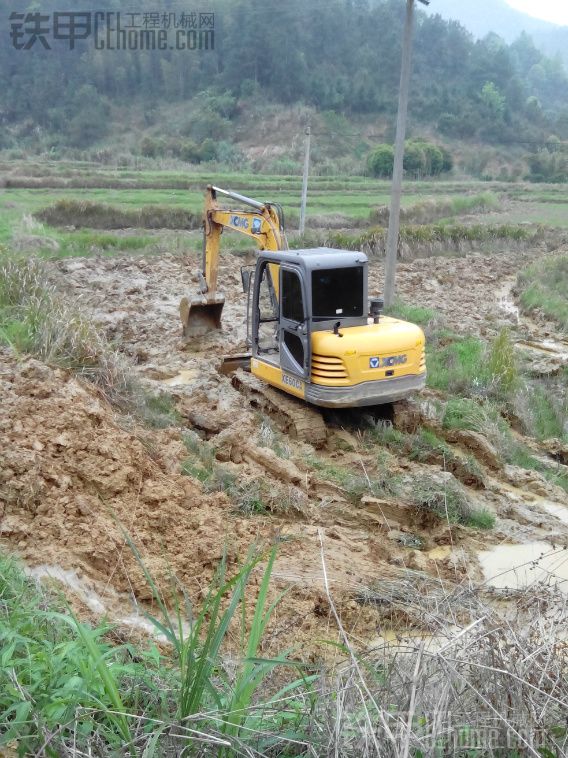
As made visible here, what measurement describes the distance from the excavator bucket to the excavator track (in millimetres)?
2317

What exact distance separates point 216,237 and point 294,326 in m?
3.71

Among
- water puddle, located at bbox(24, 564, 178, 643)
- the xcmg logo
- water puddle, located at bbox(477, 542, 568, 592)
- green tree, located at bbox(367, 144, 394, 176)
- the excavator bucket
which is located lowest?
water puddle, located at bbox(477, 542, 568, 592)

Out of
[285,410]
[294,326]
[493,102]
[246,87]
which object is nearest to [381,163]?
[246,87]

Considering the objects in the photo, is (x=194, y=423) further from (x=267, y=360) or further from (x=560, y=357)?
(x=560, y=357)

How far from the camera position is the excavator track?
898 centimetres

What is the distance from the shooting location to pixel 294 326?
8773 mm

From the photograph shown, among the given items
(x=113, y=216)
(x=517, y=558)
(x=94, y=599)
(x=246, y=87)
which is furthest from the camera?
(x=246, y=87)

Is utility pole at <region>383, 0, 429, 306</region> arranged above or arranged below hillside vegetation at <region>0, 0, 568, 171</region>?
below

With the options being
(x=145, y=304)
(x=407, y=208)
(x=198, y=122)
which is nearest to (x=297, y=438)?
(x=145, y=304)

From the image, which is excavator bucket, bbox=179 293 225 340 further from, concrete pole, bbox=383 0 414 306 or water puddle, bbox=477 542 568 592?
water puddle, bbox=477 542 568 592

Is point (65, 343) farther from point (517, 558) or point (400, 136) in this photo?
point (400, 136)

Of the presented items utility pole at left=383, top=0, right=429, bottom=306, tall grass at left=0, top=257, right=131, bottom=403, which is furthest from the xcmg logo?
utility pole at left=383, top=0, right=429, bottom=306

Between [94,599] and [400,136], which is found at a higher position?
[400,136]

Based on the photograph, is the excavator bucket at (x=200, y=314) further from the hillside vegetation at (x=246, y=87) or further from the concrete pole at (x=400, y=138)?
the hillside vegetation at (x=246, y=87)
